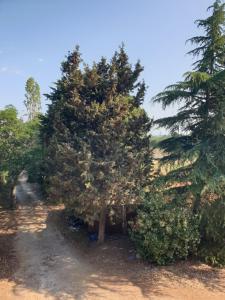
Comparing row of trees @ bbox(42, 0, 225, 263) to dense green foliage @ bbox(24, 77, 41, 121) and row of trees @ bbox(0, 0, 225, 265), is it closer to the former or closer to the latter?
row of trees @ bbox(0, 0, 225, 265)

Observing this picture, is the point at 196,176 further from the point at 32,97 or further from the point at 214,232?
the point at 32,97

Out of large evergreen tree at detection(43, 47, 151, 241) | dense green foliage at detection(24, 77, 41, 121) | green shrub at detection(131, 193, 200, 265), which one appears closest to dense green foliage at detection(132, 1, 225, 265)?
green shrub at detection(131, 193, 200, 265)

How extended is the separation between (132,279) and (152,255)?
1.82 metres

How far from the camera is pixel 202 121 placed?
673 inches

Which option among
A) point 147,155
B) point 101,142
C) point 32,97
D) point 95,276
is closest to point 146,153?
point 147,155

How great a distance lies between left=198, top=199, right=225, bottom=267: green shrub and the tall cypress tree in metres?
0.81

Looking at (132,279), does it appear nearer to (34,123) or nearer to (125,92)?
(125,92)

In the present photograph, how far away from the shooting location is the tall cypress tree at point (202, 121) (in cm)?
1564

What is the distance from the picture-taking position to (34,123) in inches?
1062

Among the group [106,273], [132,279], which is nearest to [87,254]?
[106,273]

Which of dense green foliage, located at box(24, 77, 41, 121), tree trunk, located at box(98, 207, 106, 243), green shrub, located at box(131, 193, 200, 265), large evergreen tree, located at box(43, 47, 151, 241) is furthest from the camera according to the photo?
dense green foliage, located at box(24, 77, 41, 121)

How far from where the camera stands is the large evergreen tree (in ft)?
53.2

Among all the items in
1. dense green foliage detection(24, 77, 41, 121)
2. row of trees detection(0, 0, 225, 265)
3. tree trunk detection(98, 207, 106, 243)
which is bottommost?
tree trunk detection(98, 207, 106, 243)

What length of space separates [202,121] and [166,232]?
651 centimetres
